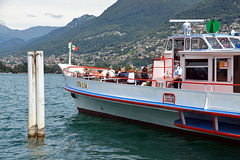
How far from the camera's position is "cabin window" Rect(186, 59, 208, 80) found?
409 inches

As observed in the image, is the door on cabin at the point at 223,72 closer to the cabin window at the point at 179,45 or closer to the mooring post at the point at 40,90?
the cabin window at the point at 179,45

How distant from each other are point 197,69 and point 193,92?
3.60 feet

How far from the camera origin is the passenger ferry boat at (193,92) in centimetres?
951

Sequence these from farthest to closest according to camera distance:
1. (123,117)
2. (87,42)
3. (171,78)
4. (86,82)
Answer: (87,42), (86,82), (123,117), (171,78)

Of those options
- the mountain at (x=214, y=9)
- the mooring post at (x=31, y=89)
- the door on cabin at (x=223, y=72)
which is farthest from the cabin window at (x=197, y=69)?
the mountain at (x=214, y=9)

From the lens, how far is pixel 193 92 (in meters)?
9.98

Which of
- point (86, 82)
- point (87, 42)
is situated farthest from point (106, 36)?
Answer: point (86, 82)

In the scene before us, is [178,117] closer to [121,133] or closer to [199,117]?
[199,117]

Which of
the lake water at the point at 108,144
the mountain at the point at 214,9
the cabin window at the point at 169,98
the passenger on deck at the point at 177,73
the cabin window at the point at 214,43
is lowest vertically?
the lake water at the point at 108,144

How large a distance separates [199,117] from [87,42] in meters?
176

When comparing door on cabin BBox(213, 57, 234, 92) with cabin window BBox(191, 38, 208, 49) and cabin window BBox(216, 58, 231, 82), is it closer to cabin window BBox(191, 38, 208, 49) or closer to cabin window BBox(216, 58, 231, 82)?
cabin window BBox(216, 58, 231, 82)

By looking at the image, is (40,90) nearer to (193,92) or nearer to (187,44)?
(193,92)

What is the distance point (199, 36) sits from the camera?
35.7ft

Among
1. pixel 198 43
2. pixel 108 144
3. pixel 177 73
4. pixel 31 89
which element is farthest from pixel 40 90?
pixel 198 43
